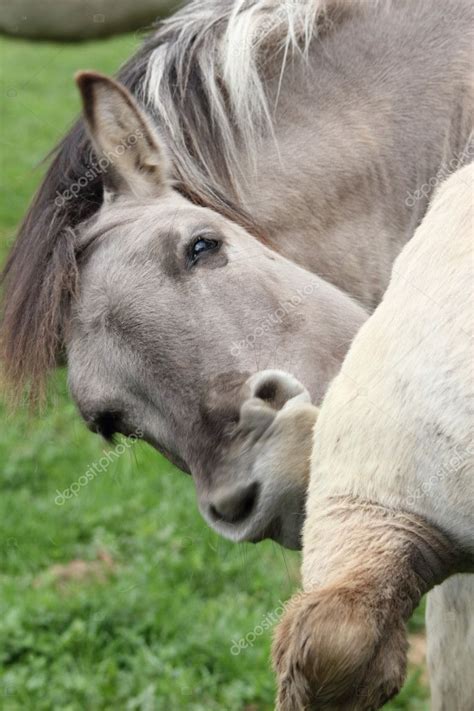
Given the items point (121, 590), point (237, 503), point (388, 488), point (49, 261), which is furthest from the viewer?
point (121, 590)

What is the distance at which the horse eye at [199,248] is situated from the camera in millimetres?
2230

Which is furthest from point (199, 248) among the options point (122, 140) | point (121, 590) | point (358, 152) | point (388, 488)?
point (121, 590)

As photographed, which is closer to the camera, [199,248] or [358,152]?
[199,248]

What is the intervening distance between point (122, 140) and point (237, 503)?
97 centimetres

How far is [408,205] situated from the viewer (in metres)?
2.58

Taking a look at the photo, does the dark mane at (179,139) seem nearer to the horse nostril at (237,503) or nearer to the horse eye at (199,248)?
the horse eye at (199,248)

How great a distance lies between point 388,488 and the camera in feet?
4.59

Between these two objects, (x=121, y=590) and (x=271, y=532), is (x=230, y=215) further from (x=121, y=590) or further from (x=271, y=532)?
(x=121, y=590)

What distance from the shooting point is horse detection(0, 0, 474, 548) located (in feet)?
6.86

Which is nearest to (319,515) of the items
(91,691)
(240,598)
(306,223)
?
(306,223)

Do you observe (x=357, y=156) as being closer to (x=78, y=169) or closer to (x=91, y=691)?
(x=78, y=169)

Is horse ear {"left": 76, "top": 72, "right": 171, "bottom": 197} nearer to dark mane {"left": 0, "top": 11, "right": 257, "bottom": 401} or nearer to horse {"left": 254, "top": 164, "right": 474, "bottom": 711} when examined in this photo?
dark mane {"left": 0, "top": 11, "right": 257, "bottom": 401}

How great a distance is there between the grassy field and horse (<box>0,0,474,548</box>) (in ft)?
1.14

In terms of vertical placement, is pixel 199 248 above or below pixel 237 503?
above
